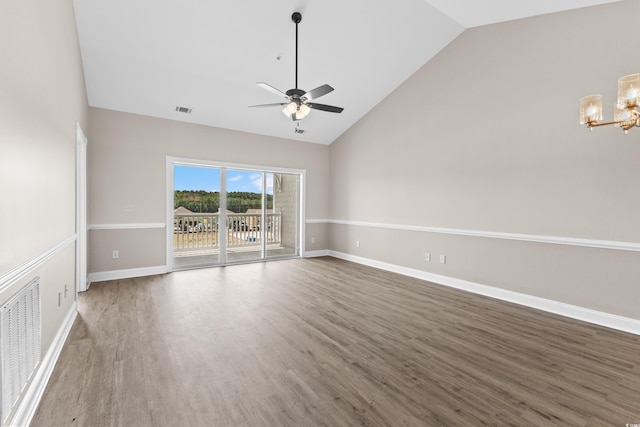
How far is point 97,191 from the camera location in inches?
188

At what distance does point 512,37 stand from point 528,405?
4.34m

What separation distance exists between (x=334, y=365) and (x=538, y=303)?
301cm

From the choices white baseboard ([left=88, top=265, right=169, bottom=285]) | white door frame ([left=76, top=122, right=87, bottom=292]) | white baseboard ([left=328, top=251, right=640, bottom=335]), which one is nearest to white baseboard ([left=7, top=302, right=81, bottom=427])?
white door frame ([left=76, top=122, right=87, bottom=292])

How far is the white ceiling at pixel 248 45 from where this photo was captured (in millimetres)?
3500

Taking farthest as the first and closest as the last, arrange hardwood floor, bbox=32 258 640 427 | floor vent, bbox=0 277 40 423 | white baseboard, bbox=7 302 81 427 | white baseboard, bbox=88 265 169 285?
white baseboard, bbox=88 265 169 285, hardwood floor, bbox=32 258 640 427, white baseboard, bbox=7 302 81 427, floor vent, bbox=0 277 40 423

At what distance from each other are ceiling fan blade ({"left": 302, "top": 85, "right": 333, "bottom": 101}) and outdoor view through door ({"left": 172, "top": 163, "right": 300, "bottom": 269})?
319 cm

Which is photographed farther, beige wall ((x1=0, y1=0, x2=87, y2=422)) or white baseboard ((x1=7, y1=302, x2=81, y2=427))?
white baseboard ((x1=7, y1=302, x2=81, y2=427))

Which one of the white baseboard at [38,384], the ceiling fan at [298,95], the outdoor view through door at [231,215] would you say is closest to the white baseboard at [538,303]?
the outdoor view through door at [231,215]

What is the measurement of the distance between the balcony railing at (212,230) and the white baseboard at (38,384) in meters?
3.04

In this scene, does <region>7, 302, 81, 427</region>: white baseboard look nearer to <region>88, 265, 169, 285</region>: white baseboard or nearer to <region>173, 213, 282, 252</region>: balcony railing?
<region>88, 265, 169, 285</region>: white baseboard

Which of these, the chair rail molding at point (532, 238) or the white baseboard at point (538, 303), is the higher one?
the chair rail molding at point (532, 238)

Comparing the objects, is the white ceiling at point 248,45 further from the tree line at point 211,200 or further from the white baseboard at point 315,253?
the white baseboard at point 315,253

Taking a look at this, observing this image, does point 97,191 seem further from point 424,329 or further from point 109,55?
point 424,329

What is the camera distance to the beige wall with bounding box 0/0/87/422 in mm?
1531
